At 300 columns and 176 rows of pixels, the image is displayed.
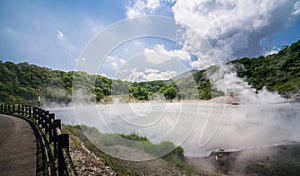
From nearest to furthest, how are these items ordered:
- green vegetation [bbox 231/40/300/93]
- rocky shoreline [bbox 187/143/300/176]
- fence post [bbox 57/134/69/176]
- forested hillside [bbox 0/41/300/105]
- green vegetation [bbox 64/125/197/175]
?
fence post [bbox 57/134/69/176] → green vegetation [bbox 64/125/197/175] → rocky shoreline [bbox 187/143/300/176] → forested hillside [bbox 0/41/300/105] → green vegetation [bbox 231/40/300/93]

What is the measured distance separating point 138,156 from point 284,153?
38.4 ft

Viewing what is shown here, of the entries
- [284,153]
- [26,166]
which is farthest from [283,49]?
[26,166]

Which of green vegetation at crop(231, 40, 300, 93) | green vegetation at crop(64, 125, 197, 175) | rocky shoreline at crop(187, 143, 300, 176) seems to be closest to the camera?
green vegetation at crop(64, 125, 197, 175)

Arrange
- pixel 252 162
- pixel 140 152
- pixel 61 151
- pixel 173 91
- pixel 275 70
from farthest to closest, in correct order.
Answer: pixel 275 70
pixel 173 91
pixel 252 162
pixel 140 152
pixel 61 151

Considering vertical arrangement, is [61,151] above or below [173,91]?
below

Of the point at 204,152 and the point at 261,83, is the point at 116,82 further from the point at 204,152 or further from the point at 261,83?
the point at 261,83

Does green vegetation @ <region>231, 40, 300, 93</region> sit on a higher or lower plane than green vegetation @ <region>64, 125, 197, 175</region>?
higher

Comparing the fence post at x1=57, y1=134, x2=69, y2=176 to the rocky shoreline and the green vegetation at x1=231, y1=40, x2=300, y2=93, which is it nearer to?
the rocky shoreline

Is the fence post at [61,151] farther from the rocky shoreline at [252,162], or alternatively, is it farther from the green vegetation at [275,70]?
the green vegetation at [275,70]

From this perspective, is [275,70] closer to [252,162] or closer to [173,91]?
[173,91]

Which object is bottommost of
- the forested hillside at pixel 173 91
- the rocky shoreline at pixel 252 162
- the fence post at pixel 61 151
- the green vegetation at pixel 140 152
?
the rocky shoreline at pixel 252 162

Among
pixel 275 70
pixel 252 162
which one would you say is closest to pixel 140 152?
pixel 252 162

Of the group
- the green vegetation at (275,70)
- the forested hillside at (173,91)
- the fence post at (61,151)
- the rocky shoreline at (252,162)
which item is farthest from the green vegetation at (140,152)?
the green vegetation at (275,70)

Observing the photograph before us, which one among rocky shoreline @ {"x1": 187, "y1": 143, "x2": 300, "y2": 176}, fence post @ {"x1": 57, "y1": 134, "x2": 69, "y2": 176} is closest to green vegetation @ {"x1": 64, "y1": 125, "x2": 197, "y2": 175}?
rocky shoreline @ {"x1": 187, "y1": 143, "x2": 300, "y2": 176}
